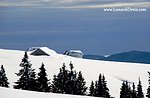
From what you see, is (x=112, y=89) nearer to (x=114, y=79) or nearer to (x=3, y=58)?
(x=114, y=79)

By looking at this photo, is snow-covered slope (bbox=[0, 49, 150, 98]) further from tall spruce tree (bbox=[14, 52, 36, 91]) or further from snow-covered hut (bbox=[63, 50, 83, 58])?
tall spruce tree (bbox=[14, 52, 36, 91])

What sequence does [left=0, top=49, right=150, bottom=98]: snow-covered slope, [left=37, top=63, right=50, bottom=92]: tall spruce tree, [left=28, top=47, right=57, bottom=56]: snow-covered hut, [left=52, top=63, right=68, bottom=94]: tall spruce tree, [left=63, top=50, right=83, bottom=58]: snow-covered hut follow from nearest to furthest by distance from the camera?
[left=37, top=63, right=50, bottom=92]: tall spruce tree, [left=52, top=63, right=68, bottom=94]: tall spruce tree, [left=0, top=49, right=150, bottom=98]: snow-covered slope, [left=28, top=47, right=57, bottom=56]: snow-covered hut, [left=63, top=50, right=83, bottom=58]: snow-covered hut

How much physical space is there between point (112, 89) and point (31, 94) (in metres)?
38.2

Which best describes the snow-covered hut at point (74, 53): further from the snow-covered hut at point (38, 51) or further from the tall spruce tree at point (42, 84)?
the tall spruce tree at point (42, 84)

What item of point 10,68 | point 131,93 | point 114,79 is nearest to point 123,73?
point 114,79

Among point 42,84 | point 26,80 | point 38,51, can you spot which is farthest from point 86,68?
point 26,80

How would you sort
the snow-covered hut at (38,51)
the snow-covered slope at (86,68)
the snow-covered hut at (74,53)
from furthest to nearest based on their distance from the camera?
the snow-covered hut at (74,53)
the snow-covered hut at (38,51)
the snow-covered slope at (86,68)

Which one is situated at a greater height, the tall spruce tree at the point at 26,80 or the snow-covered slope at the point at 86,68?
the snow-covered slope at the point at 86,68

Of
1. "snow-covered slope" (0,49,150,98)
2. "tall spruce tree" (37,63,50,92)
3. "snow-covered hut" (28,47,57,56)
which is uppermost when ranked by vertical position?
"snow-covered hut" (28,47,57,56)

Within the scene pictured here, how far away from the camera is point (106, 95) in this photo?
28.6 meters

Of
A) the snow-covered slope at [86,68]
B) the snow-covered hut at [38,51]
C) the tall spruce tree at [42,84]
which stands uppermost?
the snow-covered hut at [38,51]

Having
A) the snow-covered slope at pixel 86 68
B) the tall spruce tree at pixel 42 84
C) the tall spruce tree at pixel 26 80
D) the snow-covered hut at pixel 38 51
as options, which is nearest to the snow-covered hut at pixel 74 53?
the snow-covered slope at pixel 86 68

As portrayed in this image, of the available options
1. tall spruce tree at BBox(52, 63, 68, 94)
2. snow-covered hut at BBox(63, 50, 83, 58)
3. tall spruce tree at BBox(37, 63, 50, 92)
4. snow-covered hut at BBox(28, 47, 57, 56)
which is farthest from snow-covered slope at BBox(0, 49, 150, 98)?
tall spruce tree at BBox(37, 63, 50, 92)

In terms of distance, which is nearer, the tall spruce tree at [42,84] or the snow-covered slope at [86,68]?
the tall spruce tree at [42,84]
